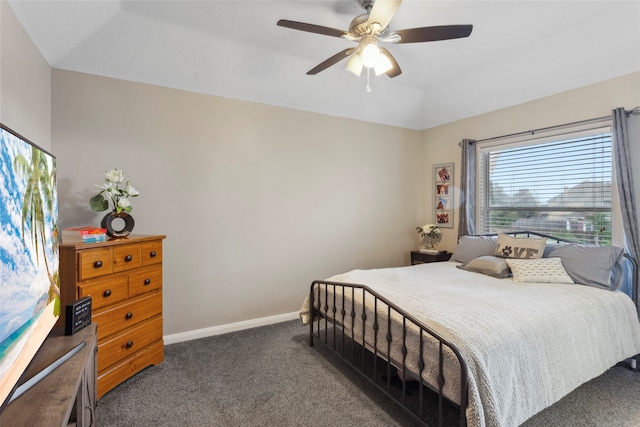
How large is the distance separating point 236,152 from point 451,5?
7.52 ft

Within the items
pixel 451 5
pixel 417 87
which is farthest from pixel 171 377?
pixel 417 87

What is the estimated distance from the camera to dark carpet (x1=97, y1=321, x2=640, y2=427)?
1903mm

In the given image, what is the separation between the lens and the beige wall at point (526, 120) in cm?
267

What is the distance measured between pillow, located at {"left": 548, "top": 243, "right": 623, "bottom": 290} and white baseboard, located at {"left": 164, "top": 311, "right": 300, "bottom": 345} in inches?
108

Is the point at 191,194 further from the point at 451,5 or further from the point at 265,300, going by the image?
the point at 451,5

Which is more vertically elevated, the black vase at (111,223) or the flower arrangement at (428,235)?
the black vase at (111,223)

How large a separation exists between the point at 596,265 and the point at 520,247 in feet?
1.87

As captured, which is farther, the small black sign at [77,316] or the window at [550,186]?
the window at [550,186]

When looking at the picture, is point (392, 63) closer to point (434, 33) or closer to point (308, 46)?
point (434, 33)

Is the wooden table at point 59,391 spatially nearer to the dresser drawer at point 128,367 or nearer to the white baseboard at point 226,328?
the dresser drawer at point 128,367

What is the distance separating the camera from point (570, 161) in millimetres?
3113

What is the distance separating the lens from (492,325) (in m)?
1.69

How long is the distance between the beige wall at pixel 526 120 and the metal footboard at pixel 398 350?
90.8 inches

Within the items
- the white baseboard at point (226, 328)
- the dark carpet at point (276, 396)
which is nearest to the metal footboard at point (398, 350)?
the dark carpet at point (276, 396)
